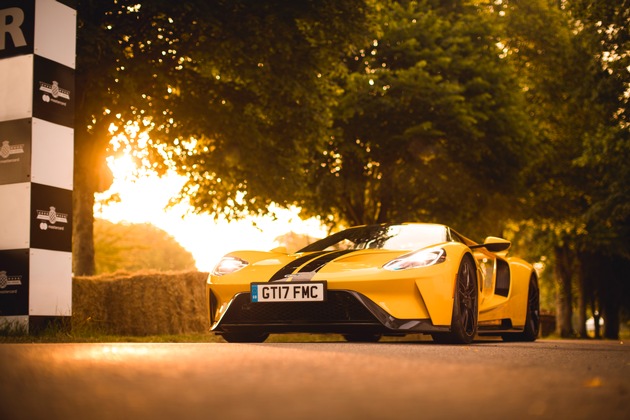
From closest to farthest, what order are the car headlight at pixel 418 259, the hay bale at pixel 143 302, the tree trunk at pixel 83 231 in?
the car headlight at pixel 418 259
the hay bale at pixel 143 302
the tree trunk at pixel 83 231

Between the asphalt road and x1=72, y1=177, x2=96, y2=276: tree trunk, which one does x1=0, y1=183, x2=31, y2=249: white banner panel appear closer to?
the asphalt road

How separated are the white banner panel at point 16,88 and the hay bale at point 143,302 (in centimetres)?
389

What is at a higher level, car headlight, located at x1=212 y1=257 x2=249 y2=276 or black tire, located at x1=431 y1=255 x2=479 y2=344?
car headlight, located at x1=212 y1=257 x2=249 y2=276

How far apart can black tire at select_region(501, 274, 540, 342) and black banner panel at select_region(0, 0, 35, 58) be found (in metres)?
5.91

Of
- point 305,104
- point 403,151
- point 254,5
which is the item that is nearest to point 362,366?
point 254,5

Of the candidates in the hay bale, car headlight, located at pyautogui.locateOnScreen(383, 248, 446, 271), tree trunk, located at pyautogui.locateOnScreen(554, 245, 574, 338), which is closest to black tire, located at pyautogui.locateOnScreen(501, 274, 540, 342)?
car headlight, located at pyautogui.locateOnScreen(383, 248, 446, 271)

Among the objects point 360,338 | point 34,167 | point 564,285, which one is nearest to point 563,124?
point 564,285

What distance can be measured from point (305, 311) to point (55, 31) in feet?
12.9

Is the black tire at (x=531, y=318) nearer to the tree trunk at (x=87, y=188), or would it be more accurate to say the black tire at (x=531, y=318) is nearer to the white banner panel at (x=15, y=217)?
the white banner panel at (x=15, y=217)

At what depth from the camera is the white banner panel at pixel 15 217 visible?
8.50 metres

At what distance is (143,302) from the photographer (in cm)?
1306

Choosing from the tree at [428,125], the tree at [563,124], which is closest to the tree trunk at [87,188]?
the tree at [428,125]

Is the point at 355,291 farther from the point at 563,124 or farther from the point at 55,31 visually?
the point at 563,124

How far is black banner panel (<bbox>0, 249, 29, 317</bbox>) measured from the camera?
840 centimetres
